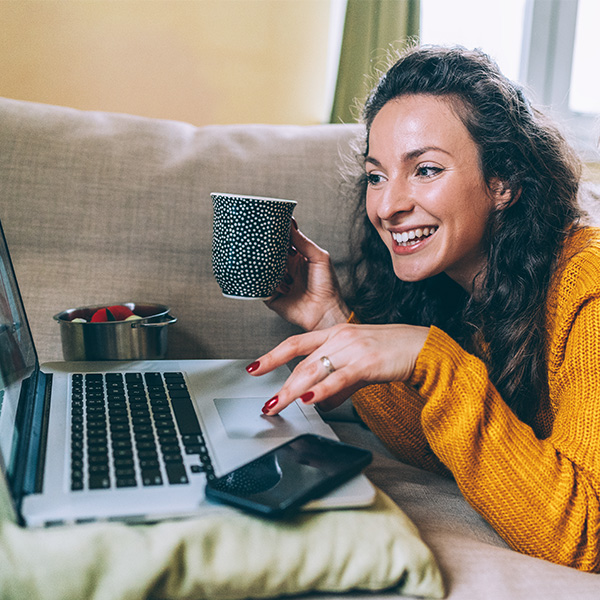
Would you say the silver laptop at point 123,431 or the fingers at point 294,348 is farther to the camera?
the fingers at point 294,348

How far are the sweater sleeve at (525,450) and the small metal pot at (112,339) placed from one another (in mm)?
407

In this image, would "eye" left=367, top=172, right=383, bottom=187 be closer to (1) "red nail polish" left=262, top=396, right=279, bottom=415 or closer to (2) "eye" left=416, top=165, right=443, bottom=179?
(2) "eye" left=416, top=165, right=443, bottom=179

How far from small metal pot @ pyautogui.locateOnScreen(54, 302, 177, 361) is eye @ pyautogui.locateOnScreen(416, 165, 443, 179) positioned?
0.45 m

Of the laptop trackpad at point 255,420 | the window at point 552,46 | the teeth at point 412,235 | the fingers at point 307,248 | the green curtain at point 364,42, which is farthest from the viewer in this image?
the window at point 552,46

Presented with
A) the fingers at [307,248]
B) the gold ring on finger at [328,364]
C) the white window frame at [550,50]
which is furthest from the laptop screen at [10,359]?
the white window frame at [550,50]

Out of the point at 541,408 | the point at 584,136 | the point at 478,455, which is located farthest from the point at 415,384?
the point at 584,136

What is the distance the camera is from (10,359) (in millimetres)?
718

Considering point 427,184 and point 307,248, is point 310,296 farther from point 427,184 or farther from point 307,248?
point 427,184

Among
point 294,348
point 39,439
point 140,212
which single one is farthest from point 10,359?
point 140,212

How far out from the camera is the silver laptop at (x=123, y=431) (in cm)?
52

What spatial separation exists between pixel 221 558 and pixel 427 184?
23.5 inches

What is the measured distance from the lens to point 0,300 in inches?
30.7

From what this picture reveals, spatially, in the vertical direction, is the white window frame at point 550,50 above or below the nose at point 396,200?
above

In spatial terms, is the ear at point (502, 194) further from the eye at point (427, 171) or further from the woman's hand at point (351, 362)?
the woman's hand at point (351, 362)
